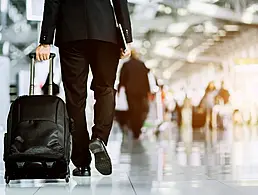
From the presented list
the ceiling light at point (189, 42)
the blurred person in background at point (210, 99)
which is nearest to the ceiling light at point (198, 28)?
the ceiling light at point (189, 42)

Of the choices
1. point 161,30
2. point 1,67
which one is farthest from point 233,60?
point 1,67

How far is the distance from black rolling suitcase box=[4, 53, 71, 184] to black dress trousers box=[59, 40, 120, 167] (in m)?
0.29

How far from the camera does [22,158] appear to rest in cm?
287

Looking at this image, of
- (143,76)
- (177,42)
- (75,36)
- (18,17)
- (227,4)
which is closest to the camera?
(75,36)

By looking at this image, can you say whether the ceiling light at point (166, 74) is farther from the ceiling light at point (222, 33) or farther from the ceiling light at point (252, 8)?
the ceiling light at point (252, 8)

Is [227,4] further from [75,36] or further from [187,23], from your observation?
[75,36]

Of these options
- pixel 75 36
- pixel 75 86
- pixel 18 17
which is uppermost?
pixel 18 17

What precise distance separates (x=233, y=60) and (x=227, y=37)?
3649mm

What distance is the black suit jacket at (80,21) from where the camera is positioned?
3.25 meters

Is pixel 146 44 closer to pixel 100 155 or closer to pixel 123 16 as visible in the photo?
pixel 123 16

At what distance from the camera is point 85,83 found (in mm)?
3385

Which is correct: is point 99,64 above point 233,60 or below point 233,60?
below

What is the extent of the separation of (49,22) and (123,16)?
1.43 feet

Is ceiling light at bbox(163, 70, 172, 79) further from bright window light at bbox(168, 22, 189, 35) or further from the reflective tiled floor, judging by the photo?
the reflective tiled floor
